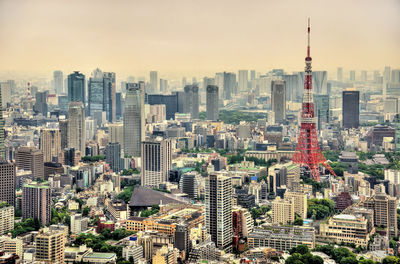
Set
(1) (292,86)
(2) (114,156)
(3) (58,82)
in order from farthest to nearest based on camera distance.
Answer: (1) (292,86) < (3) (58,82) < (2) (114,156)

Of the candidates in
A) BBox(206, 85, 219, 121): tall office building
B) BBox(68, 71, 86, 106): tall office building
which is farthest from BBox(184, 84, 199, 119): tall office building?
BBox(68, 71, 86, 106): tall office building

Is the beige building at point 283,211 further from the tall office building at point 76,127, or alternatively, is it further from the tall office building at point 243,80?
the tall office building at point 76,127

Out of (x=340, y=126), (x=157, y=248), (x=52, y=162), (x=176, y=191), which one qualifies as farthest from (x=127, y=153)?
(x=157, y=248)

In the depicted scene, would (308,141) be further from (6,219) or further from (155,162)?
(6,219)

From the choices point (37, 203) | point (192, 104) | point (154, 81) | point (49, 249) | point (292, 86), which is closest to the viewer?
point (49, 249)

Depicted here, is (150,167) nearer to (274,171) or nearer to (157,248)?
(274,171)

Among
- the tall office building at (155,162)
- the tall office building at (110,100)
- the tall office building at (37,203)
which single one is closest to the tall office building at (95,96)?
the tall office building at (110,100)

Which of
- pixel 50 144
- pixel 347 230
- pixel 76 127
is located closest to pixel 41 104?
pixel 76 127
